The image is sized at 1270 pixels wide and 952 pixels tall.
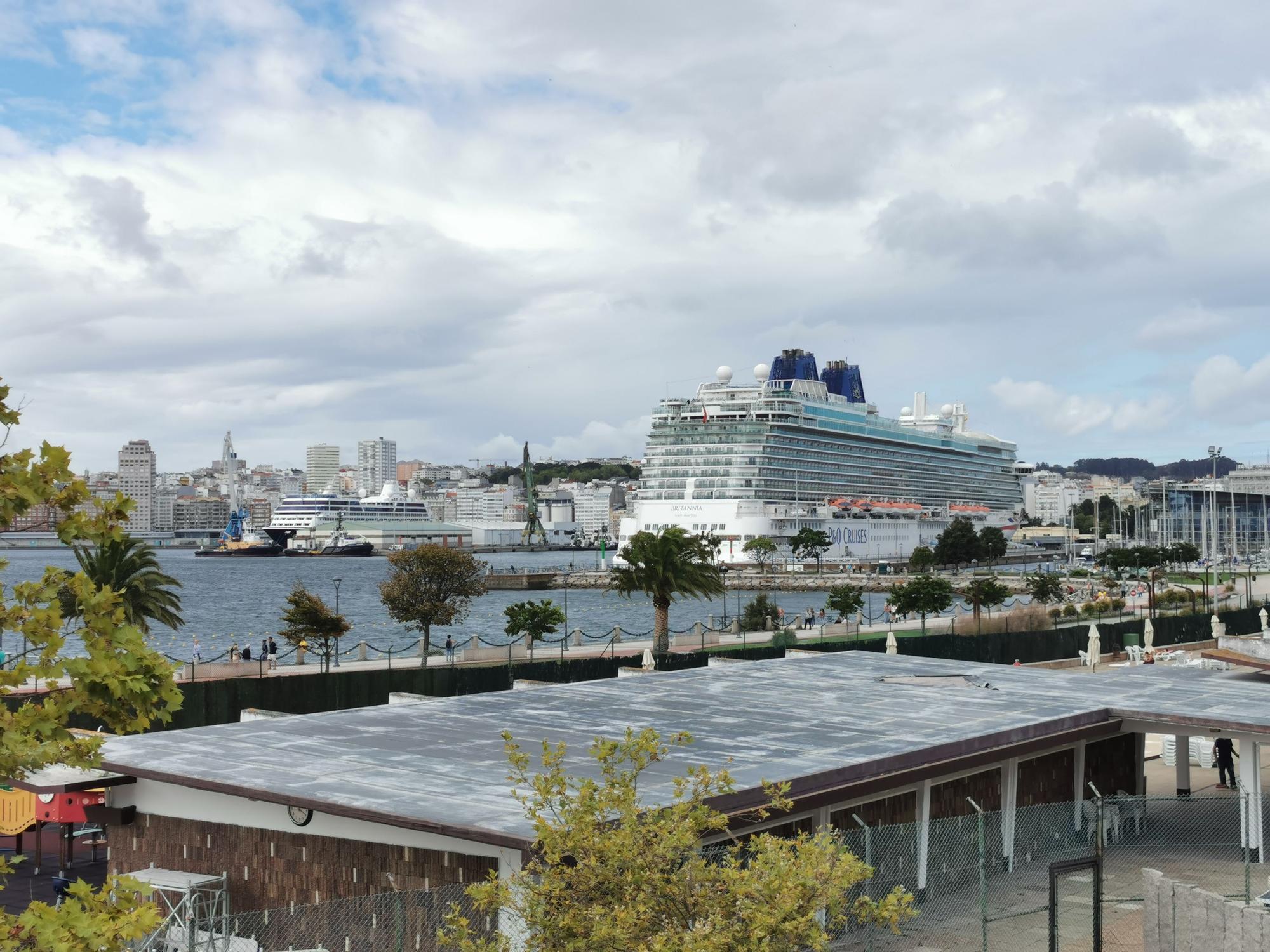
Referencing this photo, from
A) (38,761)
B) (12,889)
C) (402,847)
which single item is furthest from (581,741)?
(38,761)

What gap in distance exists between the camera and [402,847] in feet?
42.2

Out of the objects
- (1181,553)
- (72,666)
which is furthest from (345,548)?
(72,666)

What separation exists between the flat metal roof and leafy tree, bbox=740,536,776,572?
9327 centimetres

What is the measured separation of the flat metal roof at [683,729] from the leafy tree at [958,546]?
104 meters

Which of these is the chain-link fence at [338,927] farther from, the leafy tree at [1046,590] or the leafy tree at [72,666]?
the leafy tree at [1046,590]

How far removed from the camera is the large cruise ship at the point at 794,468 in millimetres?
121938

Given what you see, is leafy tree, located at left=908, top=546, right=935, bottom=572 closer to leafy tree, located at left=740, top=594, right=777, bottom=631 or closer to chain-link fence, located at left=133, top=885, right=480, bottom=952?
leafy tree, located at left=740, top=594, right=777, bottom=631

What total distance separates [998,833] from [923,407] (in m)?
162

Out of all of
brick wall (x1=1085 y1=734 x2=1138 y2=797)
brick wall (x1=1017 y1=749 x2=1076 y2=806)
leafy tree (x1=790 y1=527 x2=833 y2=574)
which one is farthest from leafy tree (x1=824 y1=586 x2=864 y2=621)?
leafy tree (x1=790 y1=527 x2=833 y2=574)

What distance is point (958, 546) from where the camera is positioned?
12625cm

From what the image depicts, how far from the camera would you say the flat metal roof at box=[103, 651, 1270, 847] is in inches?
504

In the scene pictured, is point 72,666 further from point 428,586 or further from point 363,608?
point 363,608

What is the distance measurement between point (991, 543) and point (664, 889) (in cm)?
12827

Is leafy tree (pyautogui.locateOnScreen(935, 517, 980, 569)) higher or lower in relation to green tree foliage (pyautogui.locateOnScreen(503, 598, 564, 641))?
higher
